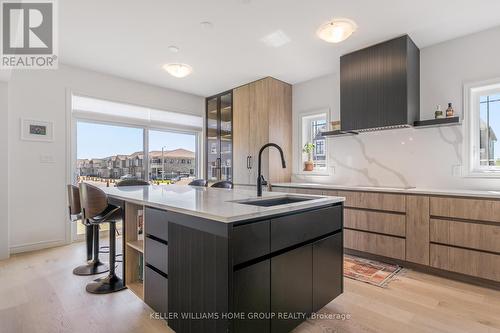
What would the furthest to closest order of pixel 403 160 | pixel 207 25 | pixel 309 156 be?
1. pixel 309 156
2. pixel 403 160
3. pixel 207 25

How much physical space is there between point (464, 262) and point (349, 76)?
7.98ft

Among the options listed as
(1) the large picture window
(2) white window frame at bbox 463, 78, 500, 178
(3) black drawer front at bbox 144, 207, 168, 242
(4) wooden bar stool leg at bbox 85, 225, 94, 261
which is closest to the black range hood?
(2) white window frame at bbox 463, 78, 500, 178

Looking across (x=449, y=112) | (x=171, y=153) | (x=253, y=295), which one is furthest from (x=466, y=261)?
(x=171, y=153)

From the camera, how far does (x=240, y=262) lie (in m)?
1.29

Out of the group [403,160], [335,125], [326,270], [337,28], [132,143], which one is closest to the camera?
[326,270]

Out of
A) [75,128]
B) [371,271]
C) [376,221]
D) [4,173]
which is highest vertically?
[75,128]

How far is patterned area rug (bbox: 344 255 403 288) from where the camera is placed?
263 cm

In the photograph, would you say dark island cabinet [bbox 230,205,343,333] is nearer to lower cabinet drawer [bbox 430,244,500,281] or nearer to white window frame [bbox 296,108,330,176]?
lower cabinet drawer [bbox 430,244,500,281]

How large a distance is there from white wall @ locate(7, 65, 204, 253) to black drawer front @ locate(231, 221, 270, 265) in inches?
146

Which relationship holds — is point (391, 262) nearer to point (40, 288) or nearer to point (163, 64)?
point (40, 288)

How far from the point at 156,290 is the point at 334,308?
1376 mm

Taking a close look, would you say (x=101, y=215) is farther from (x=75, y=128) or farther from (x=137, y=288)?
(x=75, y=128)

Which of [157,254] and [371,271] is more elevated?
[157,254]

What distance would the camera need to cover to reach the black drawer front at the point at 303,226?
1.51 meters
